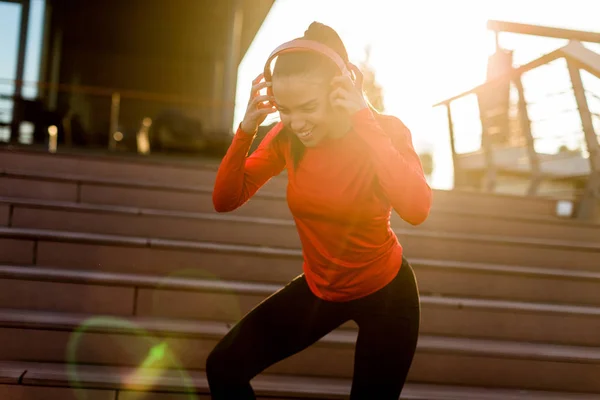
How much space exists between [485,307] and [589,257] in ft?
3.52

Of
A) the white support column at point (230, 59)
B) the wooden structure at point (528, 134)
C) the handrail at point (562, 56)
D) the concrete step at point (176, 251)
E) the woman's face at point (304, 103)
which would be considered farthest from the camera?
the white support column at point (230, 59)

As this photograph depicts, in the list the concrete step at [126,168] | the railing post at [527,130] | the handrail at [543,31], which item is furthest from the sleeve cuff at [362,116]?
the railing post at [527,130]

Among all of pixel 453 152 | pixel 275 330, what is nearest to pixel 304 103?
pixel 275 330

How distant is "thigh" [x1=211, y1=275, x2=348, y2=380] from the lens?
1.60 m

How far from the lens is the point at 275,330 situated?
5.40ft

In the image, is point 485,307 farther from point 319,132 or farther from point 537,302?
point 319,132

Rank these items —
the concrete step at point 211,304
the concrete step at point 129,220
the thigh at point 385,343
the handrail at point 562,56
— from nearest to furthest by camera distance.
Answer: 1. the thigh at point 385,343
2. the concrete step at point 211,304
3. the concrete step at point 129,220
4. the handrail at point 562,56

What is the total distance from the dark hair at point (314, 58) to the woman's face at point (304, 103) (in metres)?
0.02

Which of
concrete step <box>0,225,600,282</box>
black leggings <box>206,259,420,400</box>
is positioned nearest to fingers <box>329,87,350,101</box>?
black leggings <box>206,259,420,400</box>

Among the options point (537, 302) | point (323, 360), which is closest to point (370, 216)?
point (323, 360)

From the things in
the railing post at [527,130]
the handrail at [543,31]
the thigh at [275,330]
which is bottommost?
the thigh at [275,330]

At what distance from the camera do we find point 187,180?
13.5ft

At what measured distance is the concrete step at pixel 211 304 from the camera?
109 inches

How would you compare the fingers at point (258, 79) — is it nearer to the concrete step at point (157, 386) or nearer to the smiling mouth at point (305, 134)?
the smiling mouth at point (305, 134)
